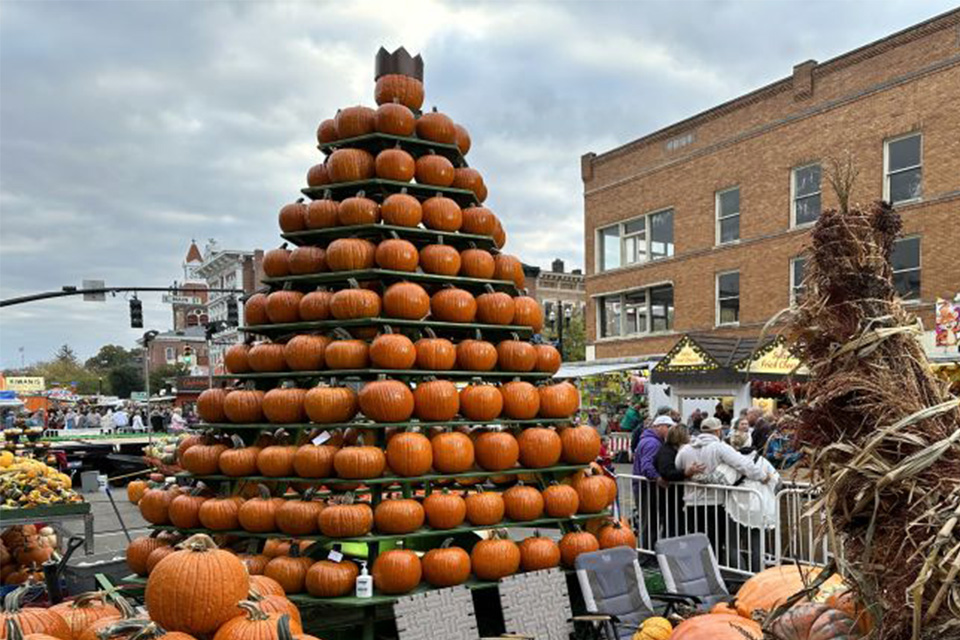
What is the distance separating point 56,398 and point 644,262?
139ft

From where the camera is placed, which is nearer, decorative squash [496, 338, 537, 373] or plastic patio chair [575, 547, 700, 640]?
plastic patio chair [575, 547, 700, 640]

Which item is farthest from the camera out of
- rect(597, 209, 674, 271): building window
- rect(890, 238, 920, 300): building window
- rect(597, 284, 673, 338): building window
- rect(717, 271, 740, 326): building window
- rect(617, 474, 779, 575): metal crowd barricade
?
rect(597, 284, 673, 338): building window

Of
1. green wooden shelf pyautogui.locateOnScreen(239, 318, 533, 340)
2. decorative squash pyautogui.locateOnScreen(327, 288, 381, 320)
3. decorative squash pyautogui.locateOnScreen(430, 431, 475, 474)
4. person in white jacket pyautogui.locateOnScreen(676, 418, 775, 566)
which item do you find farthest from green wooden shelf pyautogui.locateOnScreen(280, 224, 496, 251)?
person in white jacket pyautogui.locateOnScreen(676, 418, 775, 566)

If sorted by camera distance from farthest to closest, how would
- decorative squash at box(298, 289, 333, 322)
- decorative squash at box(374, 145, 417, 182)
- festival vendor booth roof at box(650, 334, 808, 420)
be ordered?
festival vendor booth roof at box(650, 334, 808, 420)
decorative squash at box(374, 145, 417, 182)
decorative squash at box(298, 289, 333, 322)

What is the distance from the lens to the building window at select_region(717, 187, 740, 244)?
23.3 m

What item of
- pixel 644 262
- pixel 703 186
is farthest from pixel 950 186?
pixel 644 262

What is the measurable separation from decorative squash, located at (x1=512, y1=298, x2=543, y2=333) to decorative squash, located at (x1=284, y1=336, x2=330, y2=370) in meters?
1.72

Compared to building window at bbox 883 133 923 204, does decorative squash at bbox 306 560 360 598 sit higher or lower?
lower

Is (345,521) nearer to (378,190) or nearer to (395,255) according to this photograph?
(395,255)

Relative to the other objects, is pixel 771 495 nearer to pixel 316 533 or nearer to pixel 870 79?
pixel 316 533

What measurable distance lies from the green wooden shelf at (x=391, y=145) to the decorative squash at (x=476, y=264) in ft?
3.39

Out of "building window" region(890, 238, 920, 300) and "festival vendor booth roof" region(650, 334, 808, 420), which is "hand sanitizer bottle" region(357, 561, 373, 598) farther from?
"building window" region(890, 238, 920, 300)

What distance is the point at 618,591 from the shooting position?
19.1 ft

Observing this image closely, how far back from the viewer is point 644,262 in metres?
26.6
